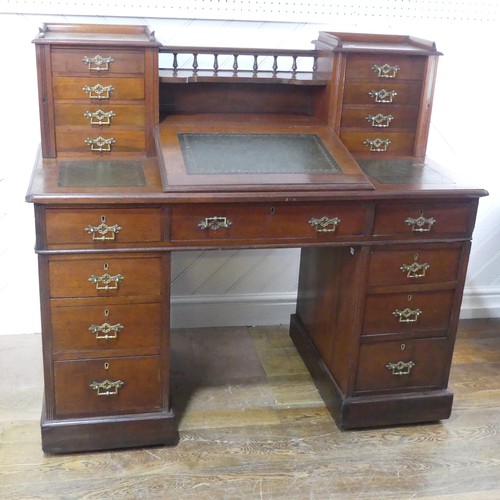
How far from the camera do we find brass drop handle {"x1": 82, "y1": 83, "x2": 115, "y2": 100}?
98.7 inches

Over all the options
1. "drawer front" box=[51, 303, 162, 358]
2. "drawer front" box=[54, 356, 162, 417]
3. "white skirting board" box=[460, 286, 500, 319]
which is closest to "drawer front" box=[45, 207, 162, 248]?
"drawer front" box=[51, 303, 162, 358]

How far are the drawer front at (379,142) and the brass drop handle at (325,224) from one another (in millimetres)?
472

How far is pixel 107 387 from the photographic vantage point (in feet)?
8.02

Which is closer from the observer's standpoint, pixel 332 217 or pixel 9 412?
pixel 332 217

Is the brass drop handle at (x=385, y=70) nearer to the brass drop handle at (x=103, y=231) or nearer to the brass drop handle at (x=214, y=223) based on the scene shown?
the brass drop handle at (x=214, y=223)

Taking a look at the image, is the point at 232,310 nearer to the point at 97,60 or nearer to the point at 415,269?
the point at 415,269

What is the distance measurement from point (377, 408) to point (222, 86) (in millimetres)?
1391

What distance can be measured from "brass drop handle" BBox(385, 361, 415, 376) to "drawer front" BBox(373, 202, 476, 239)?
507 mm

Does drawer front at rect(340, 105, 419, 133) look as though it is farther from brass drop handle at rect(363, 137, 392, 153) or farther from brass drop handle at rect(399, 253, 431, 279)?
brass drop handle at rect(399, 253, 431, 279)

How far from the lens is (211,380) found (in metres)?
2.99

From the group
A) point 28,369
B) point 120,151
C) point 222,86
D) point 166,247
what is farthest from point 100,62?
point 28,369

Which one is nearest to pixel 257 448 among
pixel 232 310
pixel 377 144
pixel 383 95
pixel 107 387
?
pixel 107 387

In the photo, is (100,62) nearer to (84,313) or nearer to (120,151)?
(120,151)

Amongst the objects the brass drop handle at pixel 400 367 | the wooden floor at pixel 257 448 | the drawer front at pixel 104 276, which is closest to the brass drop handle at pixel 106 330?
the drawer front at pixel 104 276
